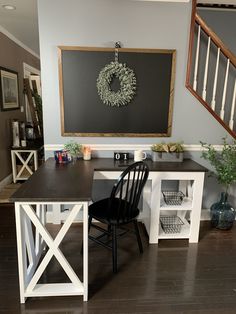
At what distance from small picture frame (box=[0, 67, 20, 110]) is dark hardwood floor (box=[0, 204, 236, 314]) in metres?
2.19

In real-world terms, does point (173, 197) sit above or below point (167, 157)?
below

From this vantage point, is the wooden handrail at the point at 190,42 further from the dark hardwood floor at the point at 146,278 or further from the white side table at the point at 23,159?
the white side table at the point at 23,159

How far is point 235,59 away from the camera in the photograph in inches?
104

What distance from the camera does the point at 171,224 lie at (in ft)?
8.84

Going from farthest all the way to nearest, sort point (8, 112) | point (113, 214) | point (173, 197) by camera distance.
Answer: point (8, 112), point (173, 197), point (113, 214)

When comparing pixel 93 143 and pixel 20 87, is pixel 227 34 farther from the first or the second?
pixel 20 87

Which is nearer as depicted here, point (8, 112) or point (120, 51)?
point (120, 51)

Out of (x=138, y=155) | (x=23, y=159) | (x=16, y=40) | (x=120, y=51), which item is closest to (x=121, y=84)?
(x=120, y=51)

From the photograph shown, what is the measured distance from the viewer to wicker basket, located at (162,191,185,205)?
2.61m

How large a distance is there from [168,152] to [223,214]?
37.9 inches

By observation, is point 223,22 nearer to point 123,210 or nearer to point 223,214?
point 223,214

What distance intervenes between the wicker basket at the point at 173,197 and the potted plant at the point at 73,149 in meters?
1.06

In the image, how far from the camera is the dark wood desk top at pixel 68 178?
1.64m

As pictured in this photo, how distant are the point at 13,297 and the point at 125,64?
230 cm
